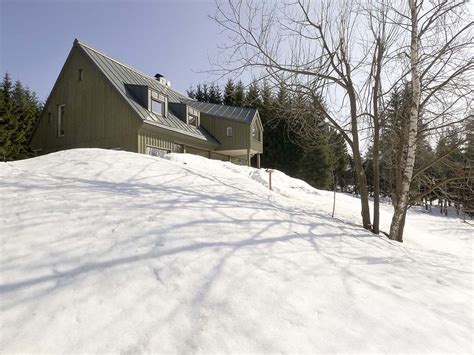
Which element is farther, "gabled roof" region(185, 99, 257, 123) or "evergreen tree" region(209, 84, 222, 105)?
"evergreen tree" region(209, 84, 222, 105)

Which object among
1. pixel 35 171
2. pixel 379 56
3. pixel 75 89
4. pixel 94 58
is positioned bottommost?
pixel 35 171

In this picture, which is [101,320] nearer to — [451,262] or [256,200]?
[256,200]

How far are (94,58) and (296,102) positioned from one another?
12.6 m

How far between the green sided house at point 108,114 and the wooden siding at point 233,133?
2.07 m

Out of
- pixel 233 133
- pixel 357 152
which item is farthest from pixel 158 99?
pixel 357 152

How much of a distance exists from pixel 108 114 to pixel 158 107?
2.70 meters

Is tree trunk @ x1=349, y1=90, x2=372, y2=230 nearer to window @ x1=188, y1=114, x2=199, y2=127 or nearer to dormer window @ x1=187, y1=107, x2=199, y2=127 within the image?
dormer window @ x1=187, y1=107, x2=199, y2=127

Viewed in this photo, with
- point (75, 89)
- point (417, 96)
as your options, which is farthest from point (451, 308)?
point (75, 89)

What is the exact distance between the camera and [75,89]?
631 inches

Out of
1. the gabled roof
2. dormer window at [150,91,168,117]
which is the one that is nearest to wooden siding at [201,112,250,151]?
the gabled roof

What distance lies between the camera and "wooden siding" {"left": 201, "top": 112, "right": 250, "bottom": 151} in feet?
68.3

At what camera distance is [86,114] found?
15492mm

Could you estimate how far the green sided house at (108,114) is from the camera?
47.1 ft

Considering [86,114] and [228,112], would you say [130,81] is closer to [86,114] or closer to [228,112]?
[86,114]
